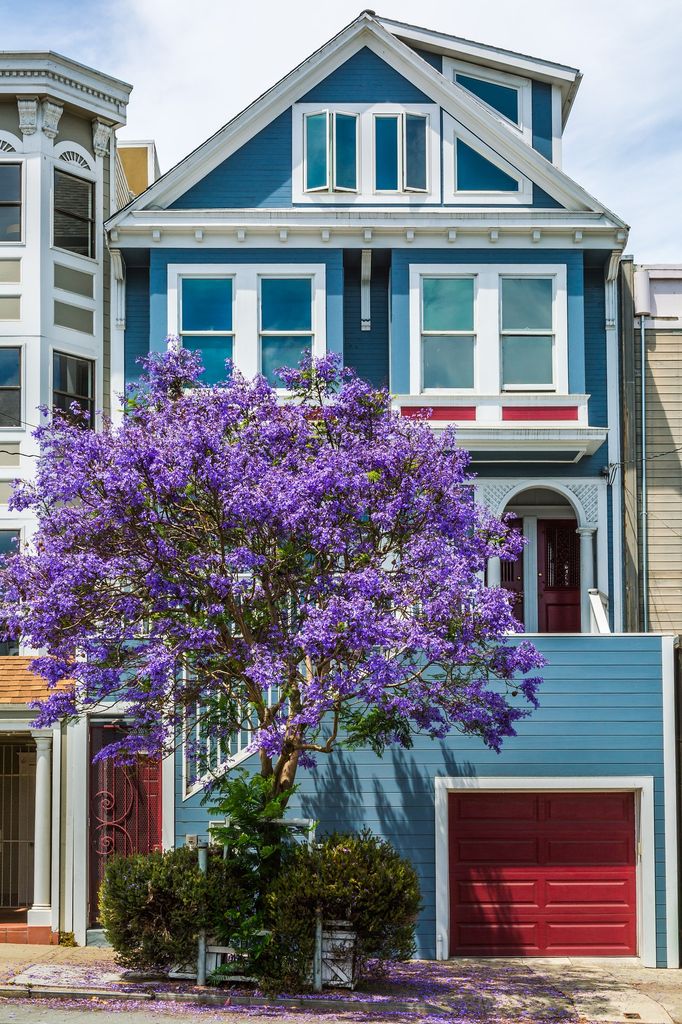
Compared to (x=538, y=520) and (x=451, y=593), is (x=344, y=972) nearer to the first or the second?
(x=451, y=593)

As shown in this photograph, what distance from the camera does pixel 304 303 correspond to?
761 inches

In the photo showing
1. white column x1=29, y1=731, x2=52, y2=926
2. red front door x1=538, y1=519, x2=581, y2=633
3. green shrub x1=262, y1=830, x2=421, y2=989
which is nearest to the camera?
green shrub x1=262, y1=830, x2=421, y2=989

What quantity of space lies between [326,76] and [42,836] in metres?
12.0

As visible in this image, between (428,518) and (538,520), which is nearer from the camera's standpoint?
(428,518)

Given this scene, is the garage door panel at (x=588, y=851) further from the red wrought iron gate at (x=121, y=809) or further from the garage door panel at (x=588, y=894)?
the red wrought iron gate at (x=121, y=809)

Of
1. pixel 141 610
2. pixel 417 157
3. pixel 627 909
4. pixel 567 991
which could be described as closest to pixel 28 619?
pixel 141 610

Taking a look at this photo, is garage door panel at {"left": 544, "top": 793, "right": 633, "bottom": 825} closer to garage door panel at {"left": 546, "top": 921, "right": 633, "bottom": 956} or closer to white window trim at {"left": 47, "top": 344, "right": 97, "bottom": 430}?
garage door panel at {"left": 546, "top": 921, "right": 633, "bottom": 956}

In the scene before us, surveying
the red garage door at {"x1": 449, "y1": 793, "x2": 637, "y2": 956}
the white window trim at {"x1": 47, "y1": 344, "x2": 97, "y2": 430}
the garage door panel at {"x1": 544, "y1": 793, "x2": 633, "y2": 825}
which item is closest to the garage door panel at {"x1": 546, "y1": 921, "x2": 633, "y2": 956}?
the red garage door at {"x1": 449, "y1": 793, "x2": 637, "y2": 956}

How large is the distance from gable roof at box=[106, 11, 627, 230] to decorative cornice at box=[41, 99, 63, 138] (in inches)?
66.1

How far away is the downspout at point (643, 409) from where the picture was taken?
1973 cm

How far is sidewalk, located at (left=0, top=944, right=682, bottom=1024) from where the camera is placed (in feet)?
41.8

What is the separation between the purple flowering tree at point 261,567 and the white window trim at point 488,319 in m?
5.12

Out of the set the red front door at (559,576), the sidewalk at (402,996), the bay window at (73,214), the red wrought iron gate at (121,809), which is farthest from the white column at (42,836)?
the red front door at (559,576)

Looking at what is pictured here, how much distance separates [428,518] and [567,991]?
5569 millimetres
